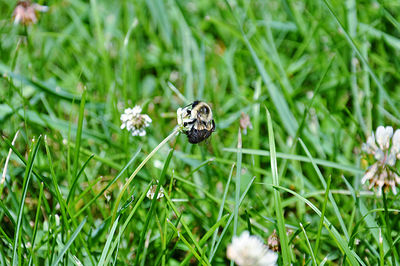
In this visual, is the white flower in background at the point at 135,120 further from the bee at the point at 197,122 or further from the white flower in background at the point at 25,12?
the white flower in background at the point at 25,12

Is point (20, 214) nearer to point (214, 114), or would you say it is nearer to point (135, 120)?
point (135, 120)

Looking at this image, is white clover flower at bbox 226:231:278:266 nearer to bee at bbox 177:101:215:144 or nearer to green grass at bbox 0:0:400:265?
green grass at bbox 0:0:400:265

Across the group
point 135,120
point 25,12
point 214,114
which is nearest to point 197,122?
point 135,120

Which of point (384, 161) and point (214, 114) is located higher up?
point (214, 114)

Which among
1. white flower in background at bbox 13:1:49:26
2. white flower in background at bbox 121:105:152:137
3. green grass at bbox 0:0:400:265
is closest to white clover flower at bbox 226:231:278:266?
green grass at bbox 0:0:400:265

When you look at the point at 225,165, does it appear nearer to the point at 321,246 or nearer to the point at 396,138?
the point at 321,246

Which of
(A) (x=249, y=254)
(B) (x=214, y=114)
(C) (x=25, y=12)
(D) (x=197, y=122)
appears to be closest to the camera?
(A) (x=249, y=254)

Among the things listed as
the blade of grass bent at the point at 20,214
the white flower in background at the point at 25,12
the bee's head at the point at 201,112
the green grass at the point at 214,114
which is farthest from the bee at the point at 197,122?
the white flower in background at the point at 25,12
